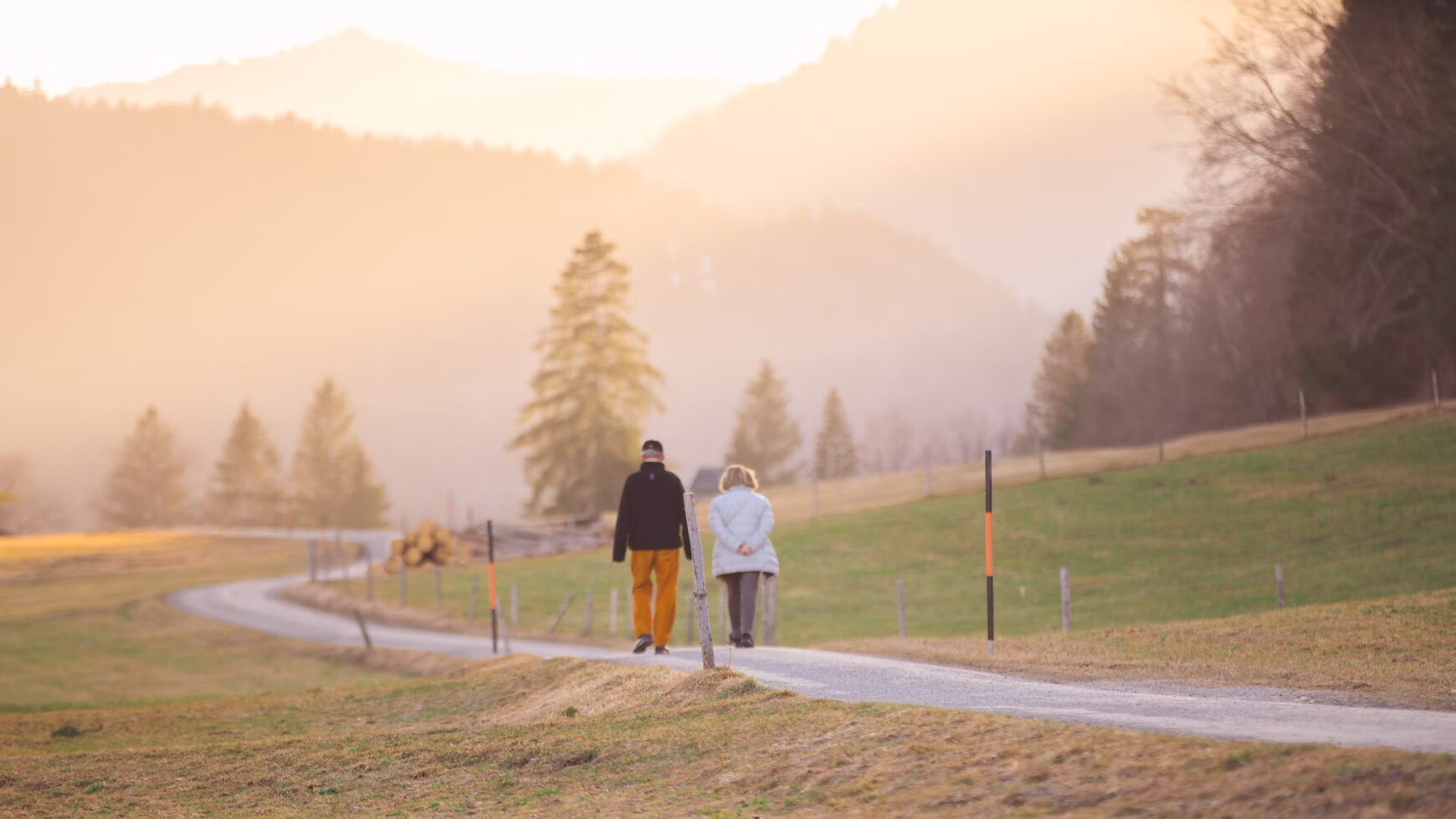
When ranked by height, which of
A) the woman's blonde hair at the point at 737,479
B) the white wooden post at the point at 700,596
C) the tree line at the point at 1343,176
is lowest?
the white wooden post at the point at 700,596

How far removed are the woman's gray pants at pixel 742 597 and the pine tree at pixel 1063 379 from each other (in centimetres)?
7163

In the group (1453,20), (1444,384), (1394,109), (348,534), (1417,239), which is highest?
(1453,20)

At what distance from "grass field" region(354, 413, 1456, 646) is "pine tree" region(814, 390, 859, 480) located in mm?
65326

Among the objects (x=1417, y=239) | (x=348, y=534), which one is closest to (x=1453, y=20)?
(x=1417, y=239)

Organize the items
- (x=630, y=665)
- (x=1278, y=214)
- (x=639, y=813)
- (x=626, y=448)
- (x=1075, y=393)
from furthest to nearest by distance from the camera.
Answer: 1. (x=1075, y=393)
2. (x=626, y=448)
3. (x=1278, y=214)
4. (x=630, y=665)
5. (x=639, y=813)

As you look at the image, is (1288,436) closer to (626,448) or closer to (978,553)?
(978,553)

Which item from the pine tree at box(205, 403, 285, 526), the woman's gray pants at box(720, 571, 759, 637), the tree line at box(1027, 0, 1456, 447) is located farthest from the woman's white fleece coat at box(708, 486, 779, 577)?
the pine tree at box(205, 403, 285, 526)

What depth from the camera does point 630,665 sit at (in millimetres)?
15336

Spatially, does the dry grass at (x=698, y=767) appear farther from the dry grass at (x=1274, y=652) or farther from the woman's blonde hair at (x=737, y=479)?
the dry grass at (x=1274, y=652)

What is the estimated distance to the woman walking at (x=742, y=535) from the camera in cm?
1600

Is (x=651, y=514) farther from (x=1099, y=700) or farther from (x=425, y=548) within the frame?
(x=425, y=548)

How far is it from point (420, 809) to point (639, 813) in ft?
6.26

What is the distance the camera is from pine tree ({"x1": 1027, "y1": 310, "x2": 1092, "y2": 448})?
3393 inches

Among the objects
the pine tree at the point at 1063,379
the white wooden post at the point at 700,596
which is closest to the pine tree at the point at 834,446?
the pine tree at the point at 1063,379
